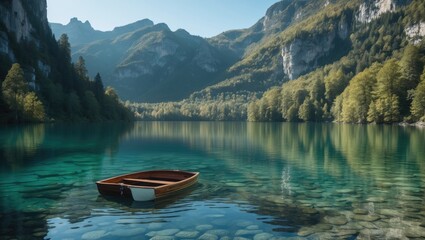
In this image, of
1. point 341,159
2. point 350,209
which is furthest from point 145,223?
point 341,159

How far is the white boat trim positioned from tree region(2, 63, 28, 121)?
87220 mm

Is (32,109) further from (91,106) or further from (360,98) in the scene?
(360,98)

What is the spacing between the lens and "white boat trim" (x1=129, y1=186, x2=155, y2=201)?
19984mm

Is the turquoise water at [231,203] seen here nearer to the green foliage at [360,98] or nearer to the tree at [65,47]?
the green foliage at [360,98]

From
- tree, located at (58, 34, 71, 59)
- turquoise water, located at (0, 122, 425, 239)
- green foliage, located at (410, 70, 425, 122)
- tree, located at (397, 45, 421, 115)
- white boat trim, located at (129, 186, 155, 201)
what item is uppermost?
tree, located at (58, 34, 71, 59)

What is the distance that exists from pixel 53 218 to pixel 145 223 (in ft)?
14.8

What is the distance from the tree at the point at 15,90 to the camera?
93.9 metres

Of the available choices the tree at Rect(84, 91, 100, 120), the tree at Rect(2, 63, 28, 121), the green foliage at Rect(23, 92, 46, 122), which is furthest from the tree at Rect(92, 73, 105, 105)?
the tree at Rect(2, 63, 28, 121)

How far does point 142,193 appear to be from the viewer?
65.9ft

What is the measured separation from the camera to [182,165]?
36844mm

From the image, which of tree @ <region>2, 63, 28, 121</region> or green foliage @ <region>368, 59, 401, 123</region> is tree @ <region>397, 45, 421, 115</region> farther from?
tree @ <region>2, 63, 28, 121</region>

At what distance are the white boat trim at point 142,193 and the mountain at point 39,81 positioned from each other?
8598 cm

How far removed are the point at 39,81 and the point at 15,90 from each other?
41.2 m

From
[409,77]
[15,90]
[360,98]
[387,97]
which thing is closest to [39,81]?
[15,90]
